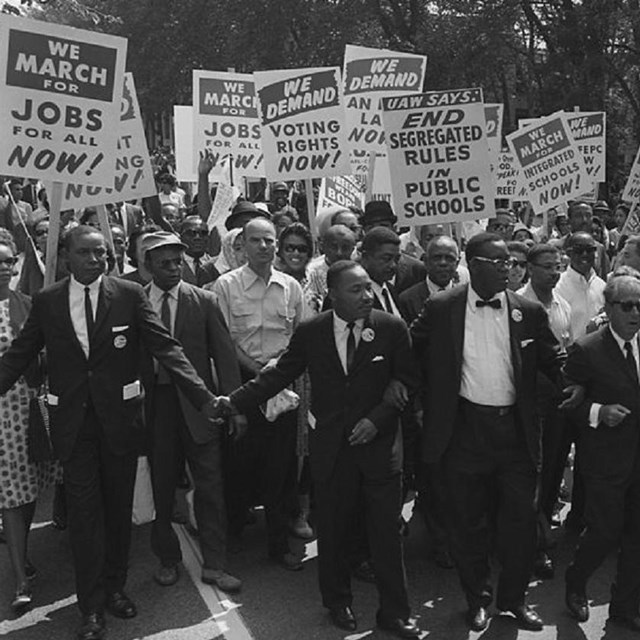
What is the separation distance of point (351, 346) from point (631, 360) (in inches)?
56.0

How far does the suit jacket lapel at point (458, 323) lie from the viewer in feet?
15.5

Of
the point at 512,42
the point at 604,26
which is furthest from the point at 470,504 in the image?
the point at 512,42

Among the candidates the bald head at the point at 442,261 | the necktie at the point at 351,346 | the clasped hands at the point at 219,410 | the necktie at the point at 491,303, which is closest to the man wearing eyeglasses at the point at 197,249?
the bald head at the point at 442,261

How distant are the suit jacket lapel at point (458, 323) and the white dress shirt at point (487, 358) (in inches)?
1.0

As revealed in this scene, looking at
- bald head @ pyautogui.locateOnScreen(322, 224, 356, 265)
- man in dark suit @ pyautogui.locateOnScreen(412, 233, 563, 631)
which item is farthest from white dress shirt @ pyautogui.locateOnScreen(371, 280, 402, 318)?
man in dark suit @ pyautogui.locateOnScreen(412, 233, 563, 631)

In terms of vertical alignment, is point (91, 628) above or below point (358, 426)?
below

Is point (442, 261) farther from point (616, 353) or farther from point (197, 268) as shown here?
point (197, 268)

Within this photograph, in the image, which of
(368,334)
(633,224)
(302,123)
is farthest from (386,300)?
(633,224)

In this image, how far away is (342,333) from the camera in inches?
188

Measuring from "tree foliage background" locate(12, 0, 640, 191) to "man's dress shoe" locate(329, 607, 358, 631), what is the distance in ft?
60.4

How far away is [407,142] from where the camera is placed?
23.3 ft

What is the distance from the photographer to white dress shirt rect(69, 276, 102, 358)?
15.6 ft

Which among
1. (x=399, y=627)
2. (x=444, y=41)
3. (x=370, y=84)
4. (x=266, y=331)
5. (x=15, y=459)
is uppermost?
(x=444, y=41)

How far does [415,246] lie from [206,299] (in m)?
2.90
